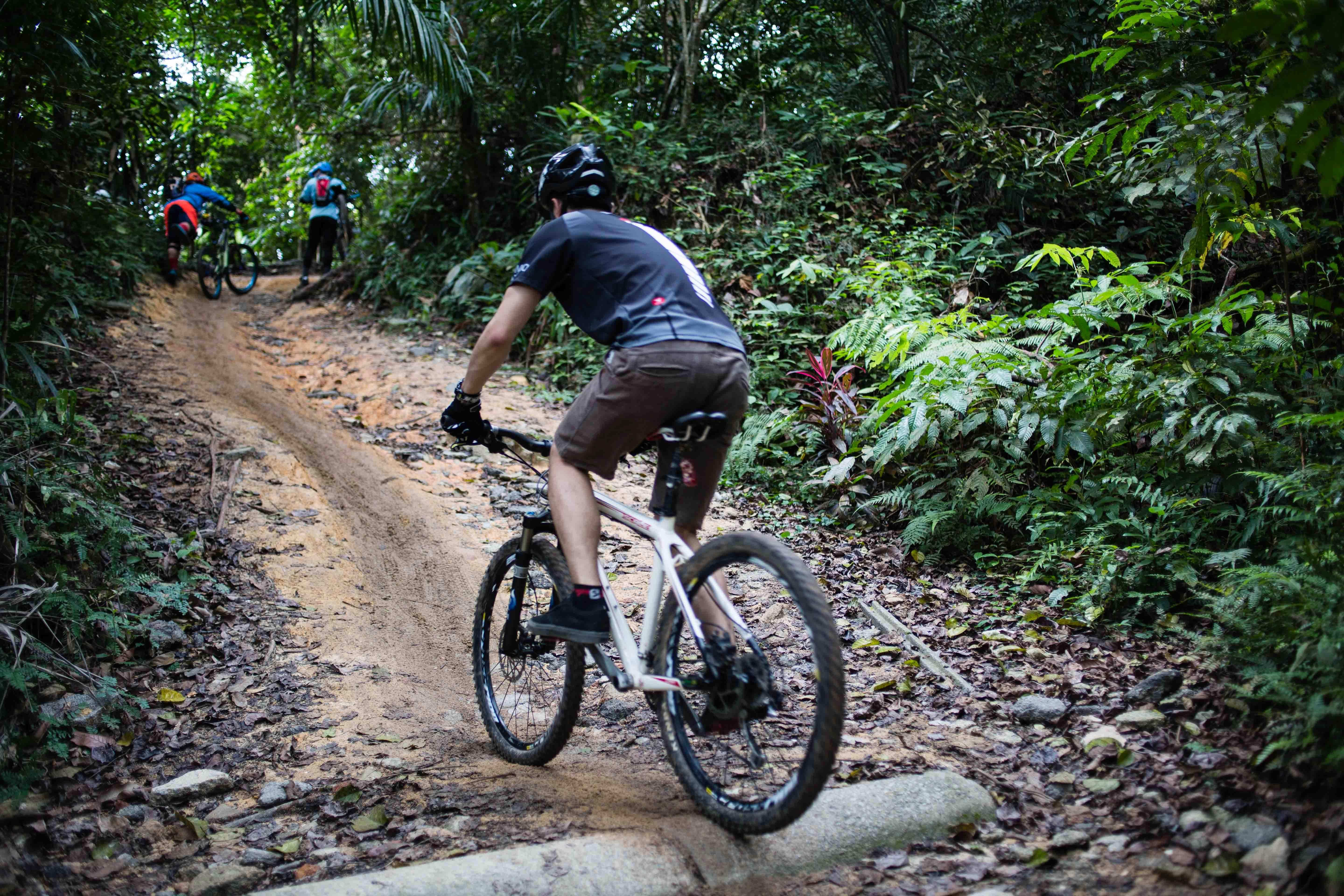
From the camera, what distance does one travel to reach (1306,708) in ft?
7.47

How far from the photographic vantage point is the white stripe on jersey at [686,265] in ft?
9.12

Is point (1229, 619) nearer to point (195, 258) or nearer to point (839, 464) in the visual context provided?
point (839, 464)

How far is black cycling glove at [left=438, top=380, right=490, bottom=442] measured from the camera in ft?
9.71

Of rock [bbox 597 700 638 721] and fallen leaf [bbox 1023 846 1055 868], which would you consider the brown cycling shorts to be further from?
fallen leaf [bbox 1023 846 1055 868]

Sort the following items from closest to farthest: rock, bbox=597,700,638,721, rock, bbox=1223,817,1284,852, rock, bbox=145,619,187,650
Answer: rock, bbox=1223,817,1284,852 < rock, bbox=597,700,638,721 < rock, bbox=145,619,187,650

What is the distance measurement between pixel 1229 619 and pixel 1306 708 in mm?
702

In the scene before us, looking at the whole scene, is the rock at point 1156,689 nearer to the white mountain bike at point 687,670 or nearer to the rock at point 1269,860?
the rock at point 1269,860

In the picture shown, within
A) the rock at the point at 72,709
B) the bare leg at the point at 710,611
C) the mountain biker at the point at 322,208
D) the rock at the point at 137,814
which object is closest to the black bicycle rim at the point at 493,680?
the bare leg at the point at 710,611

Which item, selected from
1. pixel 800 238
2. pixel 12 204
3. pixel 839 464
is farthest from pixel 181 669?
pixel 800 238

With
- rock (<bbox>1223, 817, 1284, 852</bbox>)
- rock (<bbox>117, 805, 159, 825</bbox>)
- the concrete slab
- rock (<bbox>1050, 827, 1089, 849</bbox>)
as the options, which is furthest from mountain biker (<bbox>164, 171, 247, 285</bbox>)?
rock (<bbox>1223, 817, 1284, 852</bbox>)

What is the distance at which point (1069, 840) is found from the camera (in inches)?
91.6

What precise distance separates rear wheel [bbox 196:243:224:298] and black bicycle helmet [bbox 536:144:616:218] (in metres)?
12.2

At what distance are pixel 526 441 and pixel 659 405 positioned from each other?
2.14ft

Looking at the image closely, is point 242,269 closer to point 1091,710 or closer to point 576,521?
point 576,521
